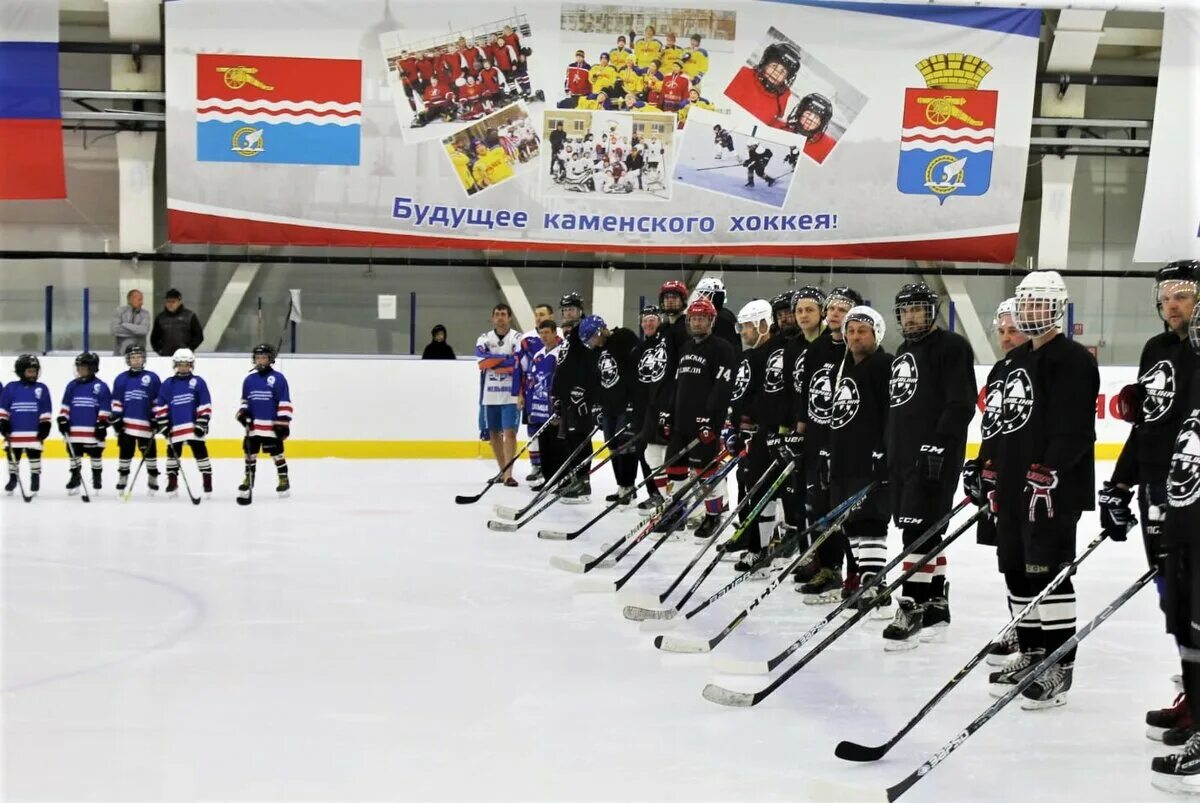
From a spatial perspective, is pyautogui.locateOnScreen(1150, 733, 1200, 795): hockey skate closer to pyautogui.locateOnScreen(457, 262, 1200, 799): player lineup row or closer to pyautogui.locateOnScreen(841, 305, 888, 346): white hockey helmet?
pyautogui.locateOnScreen(457, 262, 1200, 799): player lineup row

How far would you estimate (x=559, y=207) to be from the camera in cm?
1177

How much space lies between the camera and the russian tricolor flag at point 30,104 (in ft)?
37.1

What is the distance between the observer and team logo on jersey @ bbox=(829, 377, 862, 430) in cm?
446

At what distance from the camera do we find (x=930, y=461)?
13.2 ft

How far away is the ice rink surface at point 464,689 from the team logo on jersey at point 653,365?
1.10 meters

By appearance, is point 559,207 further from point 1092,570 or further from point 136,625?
point 136,625

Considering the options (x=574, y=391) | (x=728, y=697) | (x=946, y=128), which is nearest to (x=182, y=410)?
(x=574, y=391)

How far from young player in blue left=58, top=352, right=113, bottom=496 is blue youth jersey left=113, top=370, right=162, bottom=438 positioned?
0.27 ft

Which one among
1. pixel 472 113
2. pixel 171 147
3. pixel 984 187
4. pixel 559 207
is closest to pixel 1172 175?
pixel 984 187

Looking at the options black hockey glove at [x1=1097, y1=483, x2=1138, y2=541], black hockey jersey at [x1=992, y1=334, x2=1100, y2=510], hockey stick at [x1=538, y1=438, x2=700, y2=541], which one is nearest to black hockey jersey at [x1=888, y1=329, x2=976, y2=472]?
black hockey jersey at [x1=992, y1=334, x2=1100, y2=510]

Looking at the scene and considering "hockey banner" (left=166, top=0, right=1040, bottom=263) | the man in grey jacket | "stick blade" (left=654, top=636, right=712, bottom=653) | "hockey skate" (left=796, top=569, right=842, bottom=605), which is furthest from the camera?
"hockey banner" (left=166, top=0, right=1040, bottom=263)

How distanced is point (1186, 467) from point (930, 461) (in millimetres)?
1345

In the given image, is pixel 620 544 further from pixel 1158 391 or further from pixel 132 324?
pixel 132 324

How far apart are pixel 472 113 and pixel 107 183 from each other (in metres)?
4.03
